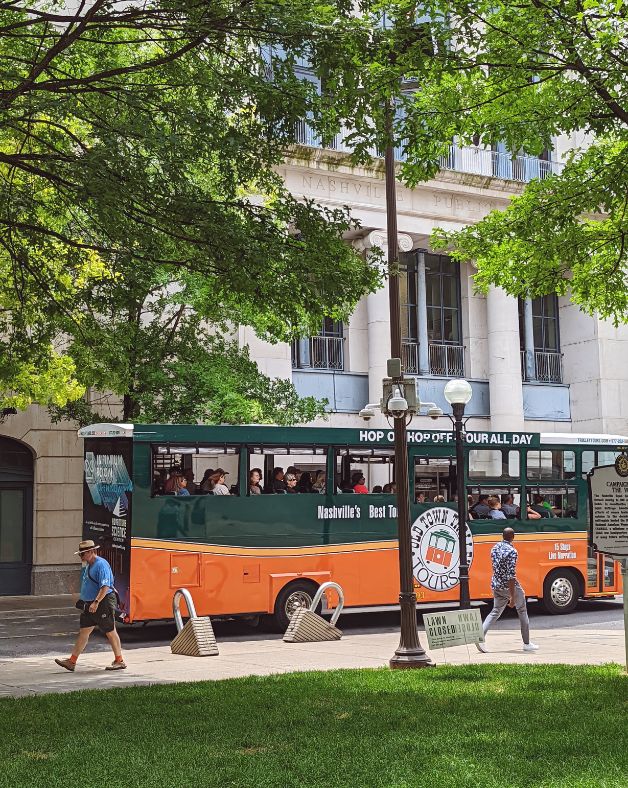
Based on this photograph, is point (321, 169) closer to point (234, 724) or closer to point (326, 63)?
point (326, 63)

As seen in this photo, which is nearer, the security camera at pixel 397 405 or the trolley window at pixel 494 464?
the security camera at pixel 397 405

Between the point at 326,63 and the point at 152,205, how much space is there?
108 inches

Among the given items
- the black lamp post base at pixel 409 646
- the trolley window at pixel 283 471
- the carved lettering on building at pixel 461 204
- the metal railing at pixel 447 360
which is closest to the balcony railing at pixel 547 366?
the metal railing at pixel 447 360

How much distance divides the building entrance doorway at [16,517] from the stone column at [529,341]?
17434 millimetres

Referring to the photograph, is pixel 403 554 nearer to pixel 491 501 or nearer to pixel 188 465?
pixel 188 465

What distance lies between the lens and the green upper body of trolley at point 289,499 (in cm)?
1803

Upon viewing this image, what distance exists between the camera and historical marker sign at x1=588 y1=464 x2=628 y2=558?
40.9 feet

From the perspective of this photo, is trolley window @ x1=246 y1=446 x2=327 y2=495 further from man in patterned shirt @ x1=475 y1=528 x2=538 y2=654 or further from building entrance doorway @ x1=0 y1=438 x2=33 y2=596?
building entrance doorway @ x1=0 y1=438 x2=33 y2=596

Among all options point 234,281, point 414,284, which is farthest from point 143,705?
point 414,284

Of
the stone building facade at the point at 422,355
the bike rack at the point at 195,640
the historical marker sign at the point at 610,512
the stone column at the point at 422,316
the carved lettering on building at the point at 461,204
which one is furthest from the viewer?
the stone column at the point at 422,316

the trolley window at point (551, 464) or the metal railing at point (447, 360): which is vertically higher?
the metal railing at point (447, 360)

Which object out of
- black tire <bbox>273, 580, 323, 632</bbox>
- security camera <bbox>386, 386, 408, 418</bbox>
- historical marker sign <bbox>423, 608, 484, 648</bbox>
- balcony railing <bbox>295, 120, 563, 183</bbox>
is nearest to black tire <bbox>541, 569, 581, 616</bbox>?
black tire <bbox>273, 580, 323, 632</bbox>

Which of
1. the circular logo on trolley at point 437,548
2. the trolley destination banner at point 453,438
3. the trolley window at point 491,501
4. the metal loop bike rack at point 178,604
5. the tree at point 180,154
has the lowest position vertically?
the metal loop bike rack at point 178,604

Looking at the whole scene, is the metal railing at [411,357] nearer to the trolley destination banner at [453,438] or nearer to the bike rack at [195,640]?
the trolley destination banner at [453,438]
